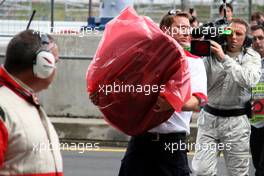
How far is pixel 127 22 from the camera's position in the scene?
18.0 ft

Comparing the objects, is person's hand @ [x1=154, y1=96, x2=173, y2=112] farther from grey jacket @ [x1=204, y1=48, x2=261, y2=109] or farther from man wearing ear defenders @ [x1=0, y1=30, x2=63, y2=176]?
grey jacket @ [x1=204, y1=48, x2=261, y2=109]

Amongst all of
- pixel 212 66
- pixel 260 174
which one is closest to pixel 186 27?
pixel 212 66

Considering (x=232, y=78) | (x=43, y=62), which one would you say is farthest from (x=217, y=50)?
(x=43, y=62)

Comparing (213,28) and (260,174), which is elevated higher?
(213,28)

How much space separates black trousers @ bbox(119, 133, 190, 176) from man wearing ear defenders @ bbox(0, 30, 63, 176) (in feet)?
5.48

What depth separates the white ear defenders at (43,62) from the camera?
3922 millimetres

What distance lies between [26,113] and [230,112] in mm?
3714

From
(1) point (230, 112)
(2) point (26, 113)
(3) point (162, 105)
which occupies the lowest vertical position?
(1) point (230, 112)

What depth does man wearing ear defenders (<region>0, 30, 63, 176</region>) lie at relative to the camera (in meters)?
3.83

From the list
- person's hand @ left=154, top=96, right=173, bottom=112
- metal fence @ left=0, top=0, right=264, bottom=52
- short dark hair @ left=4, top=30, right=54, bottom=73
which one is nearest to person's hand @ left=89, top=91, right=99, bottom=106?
person's hand @ left=154, top=96, right=173, bottom=112

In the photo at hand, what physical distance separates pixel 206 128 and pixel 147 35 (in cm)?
227

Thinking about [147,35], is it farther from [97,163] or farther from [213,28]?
[97,163]

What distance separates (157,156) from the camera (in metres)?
5.66

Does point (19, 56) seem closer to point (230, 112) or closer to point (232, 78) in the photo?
point (232, 78)
